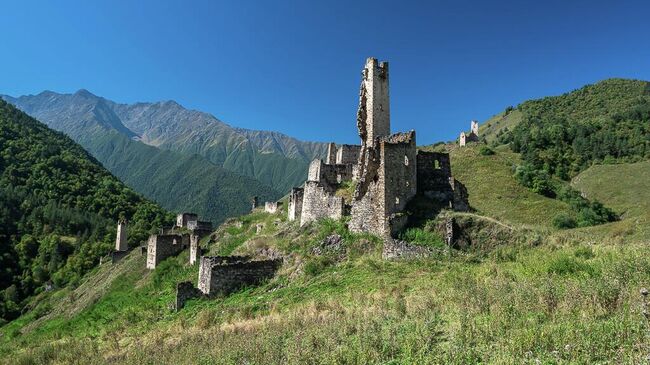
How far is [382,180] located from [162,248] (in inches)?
998

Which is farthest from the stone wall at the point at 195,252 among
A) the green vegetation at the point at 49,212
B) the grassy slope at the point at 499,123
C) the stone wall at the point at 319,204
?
the grassy slope at the point at 499,123

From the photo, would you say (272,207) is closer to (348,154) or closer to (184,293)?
(348,154)

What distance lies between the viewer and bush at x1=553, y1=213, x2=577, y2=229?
49344 millimetres

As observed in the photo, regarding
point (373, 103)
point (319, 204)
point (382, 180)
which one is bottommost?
point (319, 204)

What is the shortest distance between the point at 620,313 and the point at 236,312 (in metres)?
13.2

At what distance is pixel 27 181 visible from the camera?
4727 inches

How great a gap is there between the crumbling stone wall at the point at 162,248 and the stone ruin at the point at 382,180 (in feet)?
51.1

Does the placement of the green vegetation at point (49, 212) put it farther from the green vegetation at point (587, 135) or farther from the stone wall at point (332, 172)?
the green vegetation at point (587, 135)

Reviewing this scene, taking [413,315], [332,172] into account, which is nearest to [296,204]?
[332,172]

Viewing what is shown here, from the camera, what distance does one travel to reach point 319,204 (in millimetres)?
30000

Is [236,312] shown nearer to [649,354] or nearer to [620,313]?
[620,313]

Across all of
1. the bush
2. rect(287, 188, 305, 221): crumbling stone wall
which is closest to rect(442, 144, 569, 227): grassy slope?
the bush

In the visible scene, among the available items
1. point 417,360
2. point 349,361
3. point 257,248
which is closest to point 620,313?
point 417,360

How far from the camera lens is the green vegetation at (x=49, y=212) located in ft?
252
